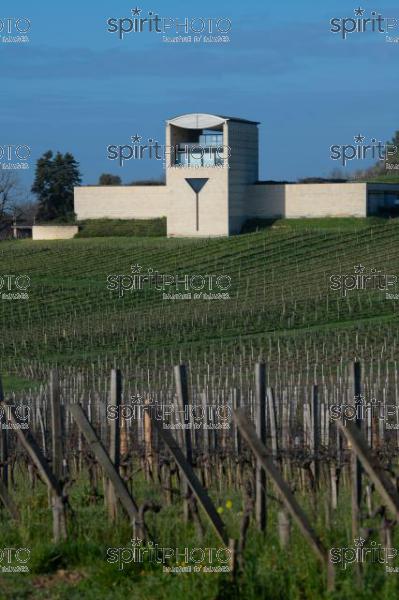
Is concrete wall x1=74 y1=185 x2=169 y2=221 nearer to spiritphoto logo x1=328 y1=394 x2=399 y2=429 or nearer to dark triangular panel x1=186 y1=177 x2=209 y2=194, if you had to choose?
dark triangular panel x1=186 y1=177 x2=209 y2=194

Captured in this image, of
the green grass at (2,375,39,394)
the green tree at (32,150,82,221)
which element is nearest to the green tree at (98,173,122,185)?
the green tree at (32,150,82,221)

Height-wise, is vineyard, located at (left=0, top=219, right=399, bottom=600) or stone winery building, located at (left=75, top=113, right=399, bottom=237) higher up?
stone winery building, located at (left=75, top=113, right=399, bottom=237)

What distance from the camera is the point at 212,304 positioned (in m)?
44.7

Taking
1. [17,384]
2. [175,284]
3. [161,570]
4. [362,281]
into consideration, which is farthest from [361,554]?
[175,284]

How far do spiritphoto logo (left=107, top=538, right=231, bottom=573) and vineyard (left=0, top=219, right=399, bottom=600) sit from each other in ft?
0.08

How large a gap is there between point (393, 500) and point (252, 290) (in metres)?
39.9

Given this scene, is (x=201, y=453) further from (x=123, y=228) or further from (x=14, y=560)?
(x=123, y=228)

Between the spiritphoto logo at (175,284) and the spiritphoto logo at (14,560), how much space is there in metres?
36.7

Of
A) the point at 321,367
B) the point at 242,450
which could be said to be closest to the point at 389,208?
the point at 321,367

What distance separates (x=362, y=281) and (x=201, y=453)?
3518cm

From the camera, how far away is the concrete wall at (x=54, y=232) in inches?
2709

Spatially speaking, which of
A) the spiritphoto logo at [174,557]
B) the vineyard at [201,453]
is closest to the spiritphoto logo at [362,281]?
the vineyard at [201,453]

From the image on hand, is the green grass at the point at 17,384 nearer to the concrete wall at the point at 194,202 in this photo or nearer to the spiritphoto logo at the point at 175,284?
the spiritphoto logo at the point at 175,284

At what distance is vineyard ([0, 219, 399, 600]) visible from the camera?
8750 millimetres
